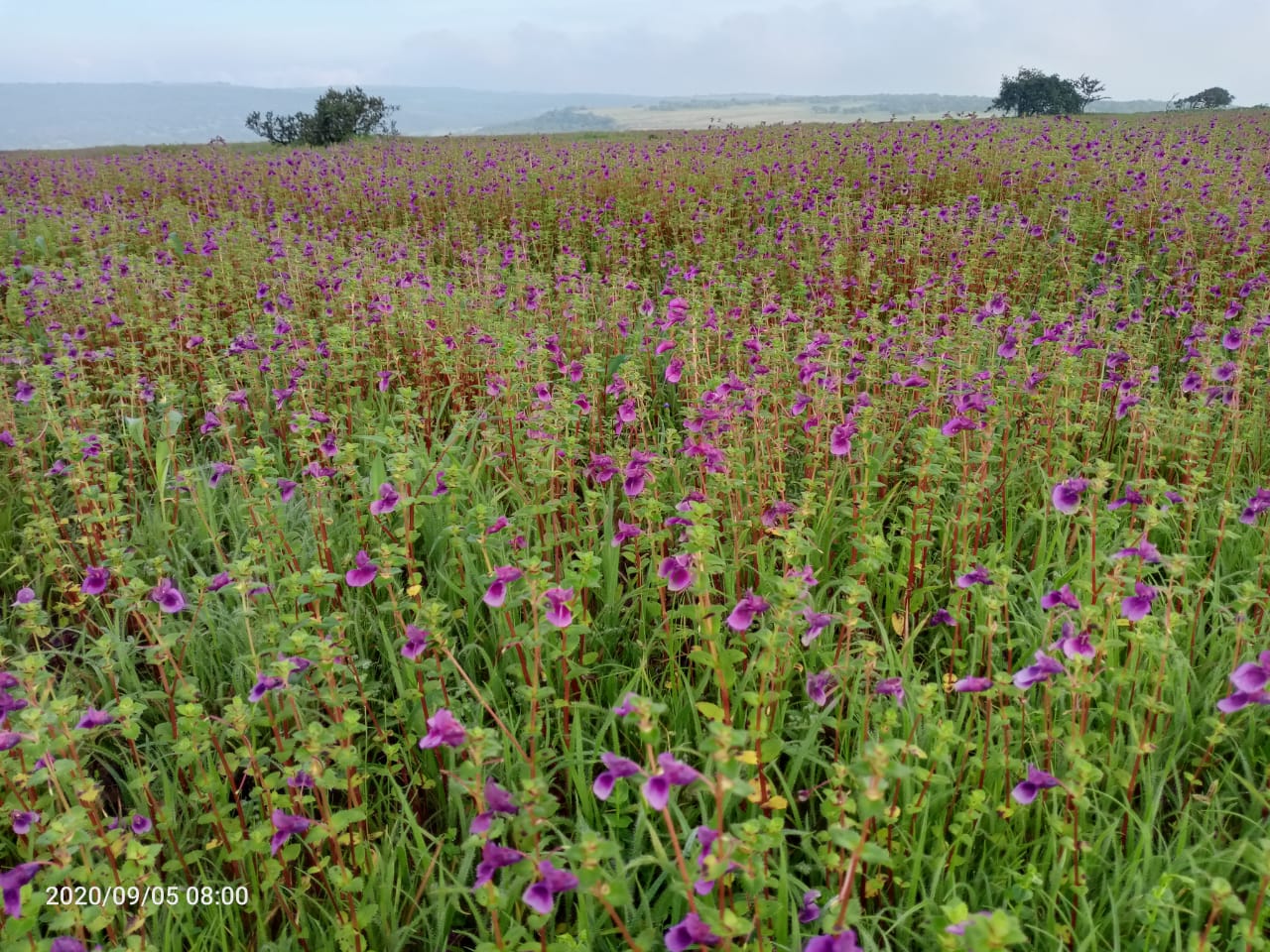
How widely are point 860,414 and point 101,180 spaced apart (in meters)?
17.5

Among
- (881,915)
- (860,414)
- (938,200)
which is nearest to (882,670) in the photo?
(881,915)

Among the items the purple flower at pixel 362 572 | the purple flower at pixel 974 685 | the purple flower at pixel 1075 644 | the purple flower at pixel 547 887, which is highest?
the purple flower at pixel 362 572

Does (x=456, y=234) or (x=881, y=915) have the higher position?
(x=456, y=234)

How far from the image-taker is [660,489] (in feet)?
12.4

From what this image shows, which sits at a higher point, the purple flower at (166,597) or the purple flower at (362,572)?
the purple flower at (362,572)

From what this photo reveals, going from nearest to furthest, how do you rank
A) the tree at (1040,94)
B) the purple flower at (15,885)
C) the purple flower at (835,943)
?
the purple flower at (835,943) → the purple flower at (15,885) → the tree at (1040,94)

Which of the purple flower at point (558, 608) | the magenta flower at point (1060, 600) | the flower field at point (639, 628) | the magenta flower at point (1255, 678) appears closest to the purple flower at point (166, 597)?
the flower field at point (639, 628)

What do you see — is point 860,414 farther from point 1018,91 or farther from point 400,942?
point 1018,91

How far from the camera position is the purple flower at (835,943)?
128 cm

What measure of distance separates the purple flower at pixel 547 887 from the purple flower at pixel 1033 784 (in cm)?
102

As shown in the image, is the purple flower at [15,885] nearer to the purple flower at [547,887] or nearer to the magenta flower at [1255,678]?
the purple flower at [547,887]

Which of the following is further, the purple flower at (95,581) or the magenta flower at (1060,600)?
the purple flower at (95,581)

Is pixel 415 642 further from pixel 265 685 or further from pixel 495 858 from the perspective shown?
pixel 495 858

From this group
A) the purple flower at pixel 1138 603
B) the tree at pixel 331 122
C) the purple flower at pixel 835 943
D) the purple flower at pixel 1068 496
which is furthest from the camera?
the tree at pixel 331 122
